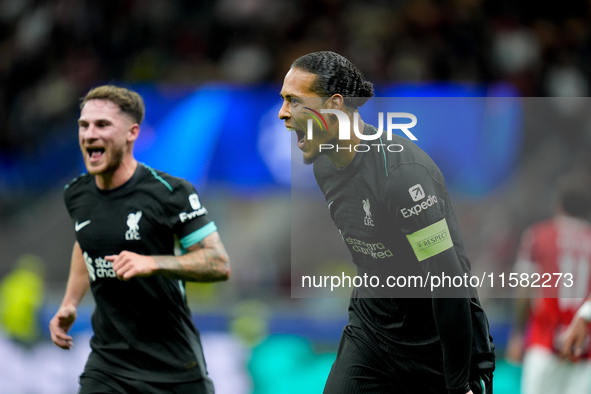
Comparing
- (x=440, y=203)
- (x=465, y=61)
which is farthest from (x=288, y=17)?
(x=440, y=203)

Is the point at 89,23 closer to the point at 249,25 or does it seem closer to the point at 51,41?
the point at 51,41

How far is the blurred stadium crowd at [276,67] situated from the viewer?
9258mm

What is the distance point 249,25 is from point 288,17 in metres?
0.60

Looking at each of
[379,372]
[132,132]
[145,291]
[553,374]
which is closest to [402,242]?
[379,372]

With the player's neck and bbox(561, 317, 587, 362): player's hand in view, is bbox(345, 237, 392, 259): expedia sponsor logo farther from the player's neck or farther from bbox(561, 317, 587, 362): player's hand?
bbox(561, 317, 587, 362): player's hand

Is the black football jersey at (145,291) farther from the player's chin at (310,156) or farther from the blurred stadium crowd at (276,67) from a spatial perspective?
the blurred stadium crowd at (276,67)

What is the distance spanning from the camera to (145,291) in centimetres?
439

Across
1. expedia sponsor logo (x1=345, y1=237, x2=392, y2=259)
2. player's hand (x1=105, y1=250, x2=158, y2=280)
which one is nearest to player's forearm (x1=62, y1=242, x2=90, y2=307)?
player's hand (x1=105, y1=250, x2=158, y2=280)

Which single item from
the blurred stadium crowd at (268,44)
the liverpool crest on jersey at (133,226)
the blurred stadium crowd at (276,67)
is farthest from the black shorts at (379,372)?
the blurred stadium crowd at (268,44)

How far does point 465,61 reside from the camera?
431 inches

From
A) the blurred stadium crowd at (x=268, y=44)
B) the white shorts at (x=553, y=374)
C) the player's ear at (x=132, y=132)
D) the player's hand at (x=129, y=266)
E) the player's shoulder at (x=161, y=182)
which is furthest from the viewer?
the blurred stadium crowd at (x=268, y=44)

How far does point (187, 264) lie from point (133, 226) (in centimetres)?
43

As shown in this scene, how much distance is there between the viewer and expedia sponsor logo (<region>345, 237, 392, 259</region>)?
145 inches

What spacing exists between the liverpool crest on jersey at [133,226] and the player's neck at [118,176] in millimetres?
235
